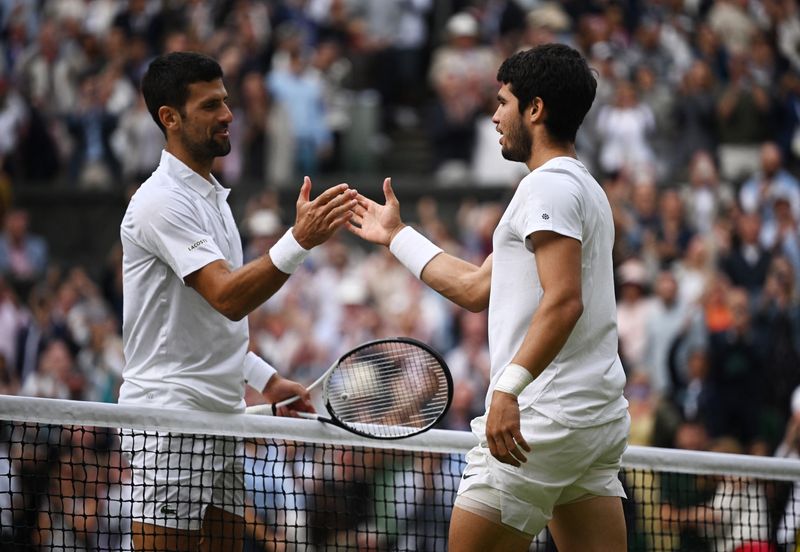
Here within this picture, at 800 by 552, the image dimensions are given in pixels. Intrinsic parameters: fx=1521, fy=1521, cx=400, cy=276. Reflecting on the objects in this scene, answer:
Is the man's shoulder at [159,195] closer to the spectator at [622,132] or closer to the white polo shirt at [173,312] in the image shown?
the white polo shirt at [173,312]

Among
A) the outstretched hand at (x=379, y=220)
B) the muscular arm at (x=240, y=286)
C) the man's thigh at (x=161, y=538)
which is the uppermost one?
the outstretched hand at (x=379, y=220)

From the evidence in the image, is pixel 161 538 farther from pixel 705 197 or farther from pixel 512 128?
pixel 705 197

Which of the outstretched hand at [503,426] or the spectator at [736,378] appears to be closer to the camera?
the outstretched hand at [503,426]

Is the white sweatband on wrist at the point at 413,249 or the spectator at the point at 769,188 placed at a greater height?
the spectator at the point at 769,188

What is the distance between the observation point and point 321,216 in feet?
18.6

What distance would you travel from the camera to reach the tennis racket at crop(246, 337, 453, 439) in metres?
→ 5.90

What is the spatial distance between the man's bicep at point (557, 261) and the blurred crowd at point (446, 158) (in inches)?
168

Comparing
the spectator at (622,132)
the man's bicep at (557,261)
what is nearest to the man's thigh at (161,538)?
the man's bicep at (557,261)

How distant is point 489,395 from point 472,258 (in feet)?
30.4

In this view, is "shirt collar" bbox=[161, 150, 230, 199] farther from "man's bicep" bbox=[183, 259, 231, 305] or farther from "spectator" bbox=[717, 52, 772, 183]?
"spectator" bbox=[717, 52, 772, 183]

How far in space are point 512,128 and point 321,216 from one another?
82cm

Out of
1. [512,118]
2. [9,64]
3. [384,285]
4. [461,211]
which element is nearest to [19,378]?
[384,285]

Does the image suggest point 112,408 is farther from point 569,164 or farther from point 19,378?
point 19,378

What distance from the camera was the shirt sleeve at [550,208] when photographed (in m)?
5.02
